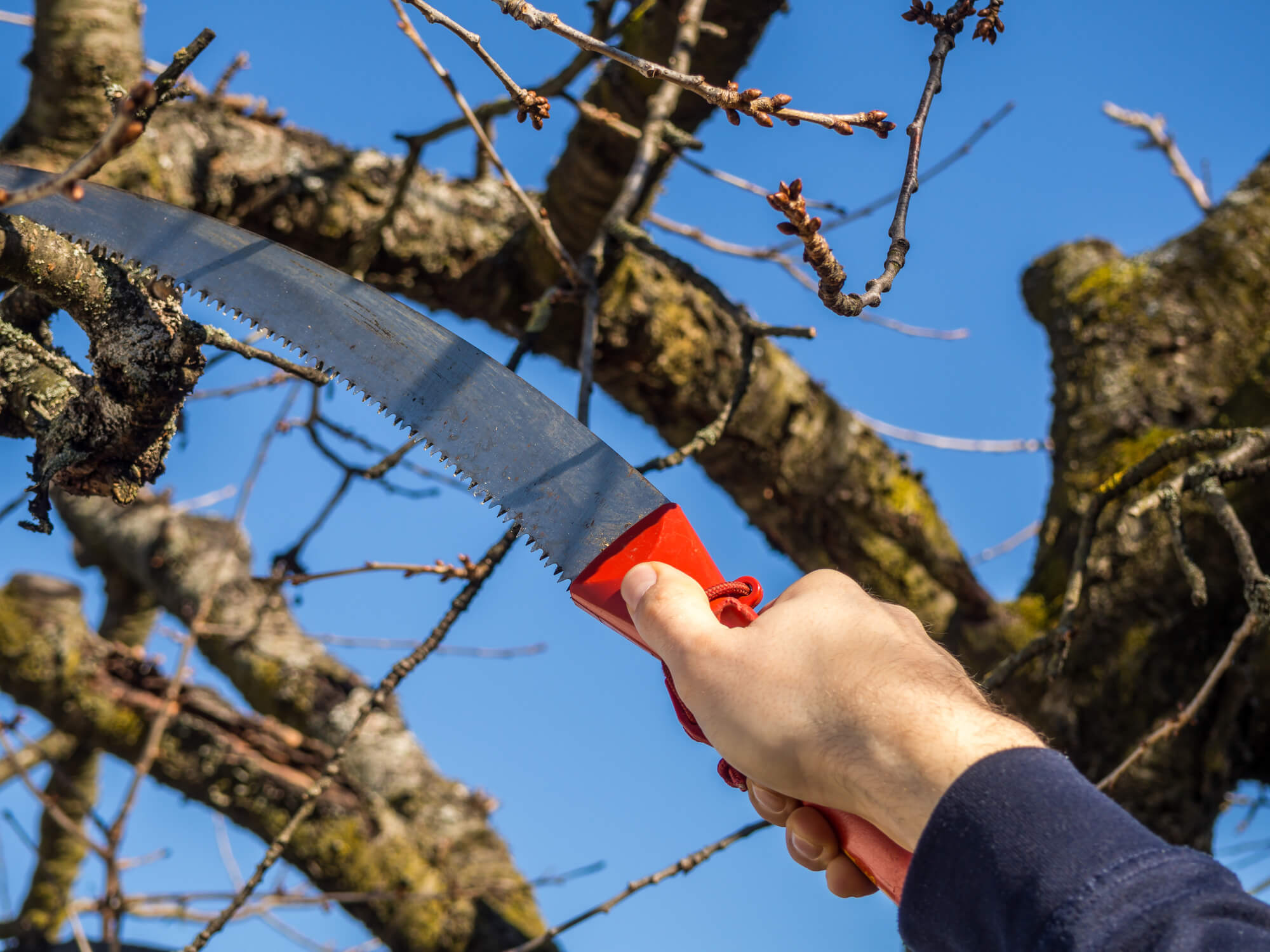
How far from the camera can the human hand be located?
0.94 metres

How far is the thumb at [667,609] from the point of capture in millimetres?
1193

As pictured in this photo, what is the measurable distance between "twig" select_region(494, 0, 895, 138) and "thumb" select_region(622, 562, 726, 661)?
2.03ft

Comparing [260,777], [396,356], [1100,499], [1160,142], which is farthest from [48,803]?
[1160,142]

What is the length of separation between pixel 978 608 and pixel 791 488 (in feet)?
2.66

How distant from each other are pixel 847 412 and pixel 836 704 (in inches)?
113

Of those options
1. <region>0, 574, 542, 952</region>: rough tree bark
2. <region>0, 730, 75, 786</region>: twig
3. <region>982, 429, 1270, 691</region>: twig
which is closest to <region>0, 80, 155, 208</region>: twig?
<region>982, 429, 1270, 691</region>: twig

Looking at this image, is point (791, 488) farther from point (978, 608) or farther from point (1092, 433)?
point (1092, 433)

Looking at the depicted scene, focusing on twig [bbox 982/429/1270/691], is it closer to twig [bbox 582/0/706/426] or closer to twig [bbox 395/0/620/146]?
twig [bbox 582/0/706/426]

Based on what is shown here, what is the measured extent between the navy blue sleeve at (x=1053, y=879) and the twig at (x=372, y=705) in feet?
2.76

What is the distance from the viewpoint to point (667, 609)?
124 cm

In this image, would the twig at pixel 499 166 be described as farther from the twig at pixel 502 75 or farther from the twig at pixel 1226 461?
the twig at pixel 1226 461

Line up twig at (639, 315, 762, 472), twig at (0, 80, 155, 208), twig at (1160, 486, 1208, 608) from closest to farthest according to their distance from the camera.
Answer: twig at (0, 80, 155, 208) → twig at (1160, 486, 1208, 608) → twig at (639, 315, 762, 472)

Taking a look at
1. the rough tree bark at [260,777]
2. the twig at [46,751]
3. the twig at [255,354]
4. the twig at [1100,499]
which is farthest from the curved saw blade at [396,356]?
the twig at [46,751]

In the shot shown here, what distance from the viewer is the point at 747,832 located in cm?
188
